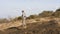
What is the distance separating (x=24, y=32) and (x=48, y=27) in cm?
280

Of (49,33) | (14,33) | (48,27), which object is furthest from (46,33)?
(14,33)

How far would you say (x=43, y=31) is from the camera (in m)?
25.6

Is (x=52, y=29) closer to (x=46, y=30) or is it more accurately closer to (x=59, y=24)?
(x=46, y=30)

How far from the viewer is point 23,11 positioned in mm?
30641

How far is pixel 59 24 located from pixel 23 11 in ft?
18.1

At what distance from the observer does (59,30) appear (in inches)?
963

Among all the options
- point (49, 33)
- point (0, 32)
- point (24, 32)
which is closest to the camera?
point (49, 33)

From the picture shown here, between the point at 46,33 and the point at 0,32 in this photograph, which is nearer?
the point at 46,33

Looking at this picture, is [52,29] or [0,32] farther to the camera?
[0,32]

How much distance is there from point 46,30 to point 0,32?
697 cm

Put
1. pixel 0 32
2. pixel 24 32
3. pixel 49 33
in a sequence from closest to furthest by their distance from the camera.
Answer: pixel 49 33
pixel 24 32
pixel 0 32

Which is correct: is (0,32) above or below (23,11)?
below

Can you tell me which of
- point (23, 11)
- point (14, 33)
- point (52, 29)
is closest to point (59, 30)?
point (52, 29)

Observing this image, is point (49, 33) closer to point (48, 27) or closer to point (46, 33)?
point (46, 33)
